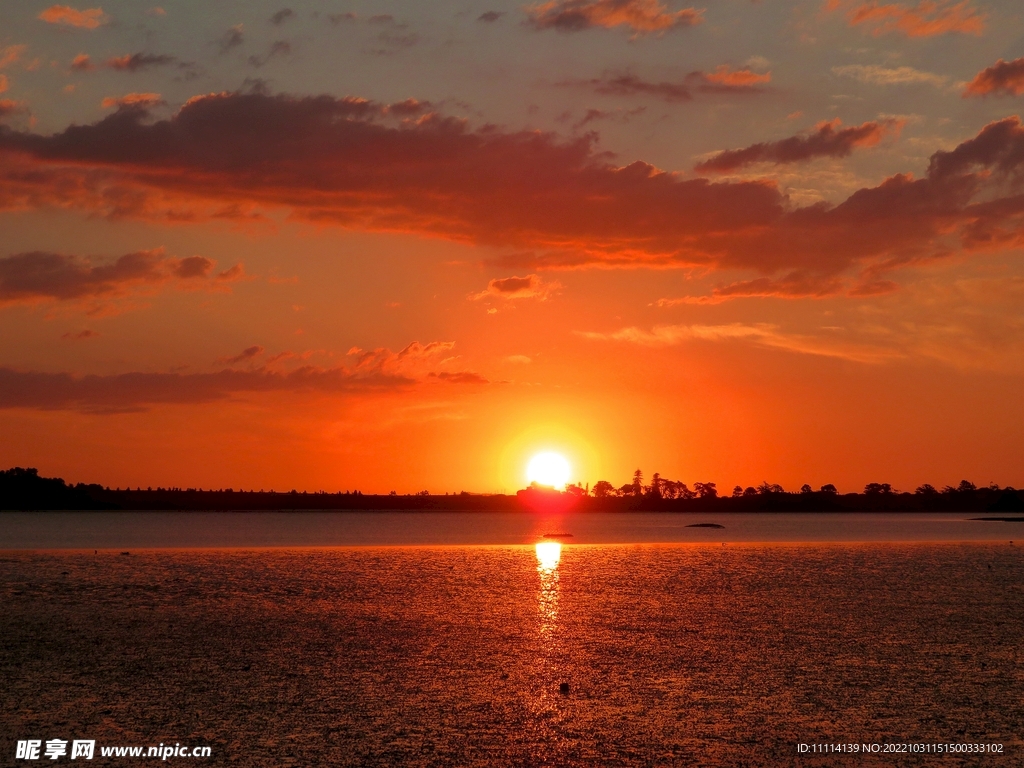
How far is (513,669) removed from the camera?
76.8 feet

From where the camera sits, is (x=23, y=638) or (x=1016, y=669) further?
(x=23, y=638)

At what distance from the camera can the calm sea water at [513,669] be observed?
17.0 metres

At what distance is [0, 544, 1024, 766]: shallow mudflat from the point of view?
17062 mm

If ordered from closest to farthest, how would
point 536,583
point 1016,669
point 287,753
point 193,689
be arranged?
point 287,753
point 193,689
point 1016,669
point 536,583

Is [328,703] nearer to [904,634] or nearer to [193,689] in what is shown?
[193,689]

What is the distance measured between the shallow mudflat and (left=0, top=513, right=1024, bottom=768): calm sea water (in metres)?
0.08

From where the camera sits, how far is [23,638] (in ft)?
91.2

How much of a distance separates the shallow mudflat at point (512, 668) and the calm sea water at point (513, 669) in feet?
0.28

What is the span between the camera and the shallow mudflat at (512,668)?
17.1m

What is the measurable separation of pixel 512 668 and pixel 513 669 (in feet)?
0.37

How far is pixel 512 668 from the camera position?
77.2 ft

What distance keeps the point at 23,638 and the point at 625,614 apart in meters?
19.1

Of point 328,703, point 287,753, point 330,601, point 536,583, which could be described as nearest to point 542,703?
point 328,703

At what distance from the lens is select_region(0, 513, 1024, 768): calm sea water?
1697 cm
